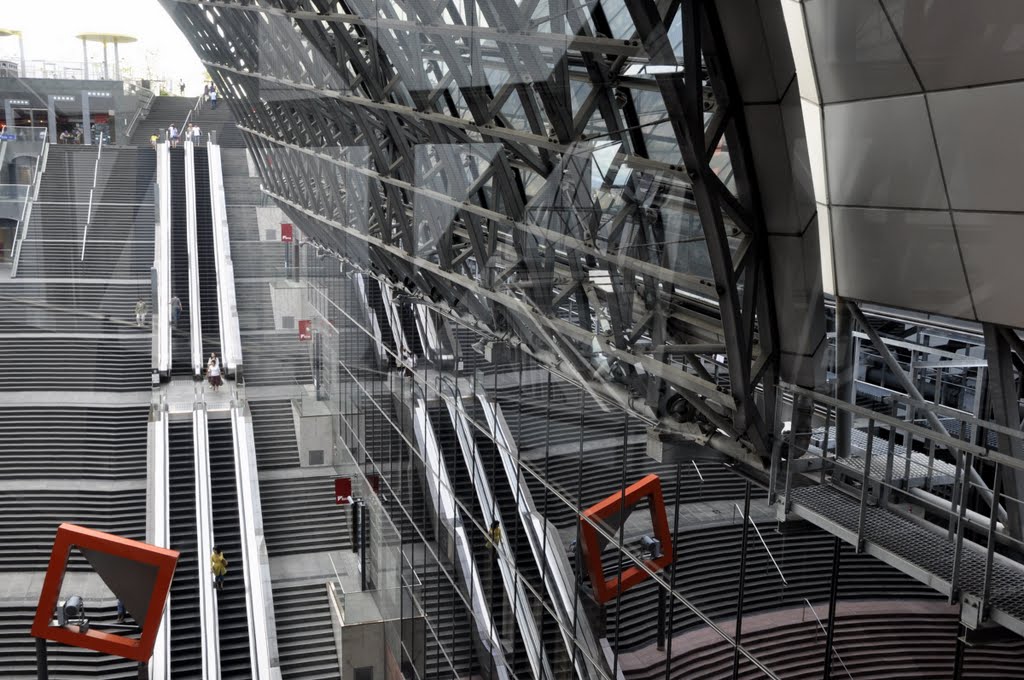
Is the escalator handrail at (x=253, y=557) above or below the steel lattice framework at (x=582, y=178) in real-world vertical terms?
below

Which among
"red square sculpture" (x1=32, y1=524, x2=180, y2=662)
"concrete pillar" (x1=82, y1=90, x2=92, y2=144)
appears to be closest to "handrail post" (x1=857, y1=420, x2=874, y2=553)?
"red square sculpture" (x1=32, y1=524, x2=180, y2=662)

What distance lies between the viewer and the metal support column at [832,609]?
694 centimetres

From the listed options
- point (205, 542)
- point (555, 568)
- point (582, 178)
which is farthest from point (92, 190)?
point (582, 178)

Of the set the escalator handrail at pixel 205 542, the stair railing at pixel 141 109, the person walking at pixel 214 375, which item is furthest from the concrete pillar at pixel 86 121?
the escalator handrail at pixel 205 542

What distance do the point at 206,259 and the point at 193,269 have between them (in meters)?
0.76

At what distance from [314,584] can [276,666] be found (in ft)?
8.69

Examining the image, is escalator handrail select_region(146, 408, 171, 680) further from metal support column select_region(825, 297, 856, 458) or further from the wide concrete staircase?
metal support column select_region(825, 297, 856, 458)

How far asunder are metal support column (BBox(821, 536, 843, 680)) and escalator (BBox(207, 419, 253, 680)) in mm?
16595

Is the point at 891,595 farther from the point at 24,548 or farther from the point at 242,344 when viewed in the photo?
the point at 242,344

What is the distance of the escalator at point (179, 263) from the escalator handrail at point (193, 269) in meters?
0.10

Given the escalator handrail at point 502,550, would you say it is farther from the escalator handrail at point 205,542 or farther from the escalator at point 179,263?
the escalator at point 179,263

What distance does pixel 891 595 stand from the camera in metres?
6.52

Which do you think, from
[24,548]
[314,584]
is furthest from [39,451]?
[314,584]

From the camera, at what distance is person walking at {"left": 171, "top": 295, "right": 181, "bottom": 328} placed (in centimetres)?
2942
